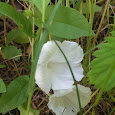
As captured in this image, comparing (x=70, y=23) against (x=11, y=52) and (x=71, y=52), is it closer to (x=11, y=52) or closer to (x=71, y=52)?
(x=71, y=52)

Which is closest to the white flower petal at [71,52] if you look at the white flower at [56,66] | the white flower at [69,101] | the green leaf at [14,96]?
the white flower at [56,66]

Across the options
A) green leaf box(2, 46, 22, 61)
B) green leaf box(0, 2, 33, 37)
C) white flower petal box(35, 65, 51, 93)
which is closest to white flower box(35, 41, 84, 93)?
white flower petal box(35, 65, 51, 93)

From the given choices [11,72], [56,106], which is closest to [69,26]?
[56,106]

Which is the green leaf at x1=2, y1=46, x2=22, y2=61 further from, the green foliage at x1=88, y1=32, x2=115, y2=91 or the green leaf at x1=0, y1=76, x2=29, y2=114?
the green foliage at x1=88, y1=32, x2=115, y2=91

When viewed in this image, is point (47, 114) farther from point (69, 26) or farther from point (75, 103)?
point (69, 26)

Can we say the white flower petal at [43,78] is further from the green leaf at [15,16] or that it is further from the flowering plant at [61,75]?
the green leaf at [15,16]

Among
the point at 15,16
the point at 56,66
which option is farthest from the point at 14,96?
the point at 15,16
